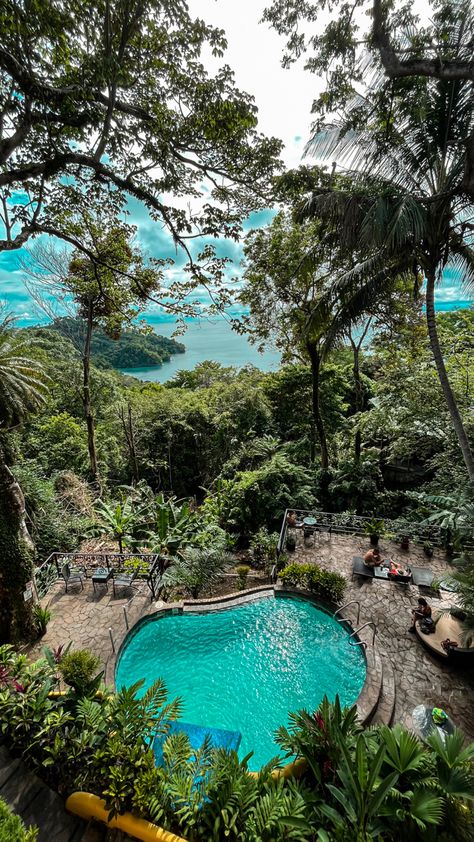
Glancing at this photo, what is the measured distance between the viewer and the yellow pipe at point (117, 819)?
335 centimetres

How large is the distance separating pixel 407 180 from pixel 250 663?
1165 cm

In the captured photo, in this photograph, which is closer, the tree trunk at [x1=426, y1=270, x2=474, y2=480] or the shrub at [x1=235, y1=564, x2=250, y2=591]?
the tree trunk at [x1=426, y1=270, x2=474, y2=480]

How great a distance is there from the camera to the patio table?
28.8 ft

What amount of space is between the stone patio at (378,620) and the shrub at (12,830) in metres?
3.64

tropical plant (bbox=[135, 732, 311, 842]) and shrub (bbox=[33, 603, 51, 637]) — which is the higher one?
tropical plant (bbox=[135, 732, 311, 842])

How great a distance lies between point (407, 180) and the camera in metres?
7.55

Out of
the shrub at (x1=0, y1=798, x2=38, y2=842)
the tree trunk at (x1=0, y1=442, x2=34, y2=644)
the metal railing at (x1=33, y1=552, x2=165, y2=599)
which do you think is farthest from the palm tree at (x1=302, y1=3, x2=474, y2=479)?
the tree trunk at (x1=0, y1=442, x2=34, y2=644)

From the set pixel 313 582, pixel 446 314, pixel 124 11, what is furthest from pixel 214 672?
pixel 446 314

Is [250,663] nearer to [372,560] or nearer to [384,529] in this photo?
[372,560]

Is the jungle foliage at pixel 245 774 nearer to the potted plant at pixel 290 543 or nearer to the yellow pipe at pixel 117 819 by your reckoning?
the yellow pipe at pixel 117 819

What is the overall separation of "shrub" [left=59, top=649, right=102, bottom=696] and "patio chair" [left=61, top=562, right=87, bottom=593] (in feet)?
14.3

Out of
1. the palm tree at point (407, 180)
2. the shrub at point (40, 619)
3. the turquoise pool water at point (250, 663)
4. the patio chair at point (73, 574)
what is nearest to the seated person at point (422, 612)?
the turquoise pool water at point (250, 663)

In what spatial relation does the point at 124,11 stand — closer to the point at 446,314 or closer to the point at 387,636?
the point at 387,636

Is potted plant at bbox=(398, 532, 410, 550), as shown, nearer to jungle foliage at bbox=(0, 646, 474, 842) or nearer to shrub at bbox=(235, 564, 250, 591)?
shrub at bbox=(235, 564, 250, 591)
